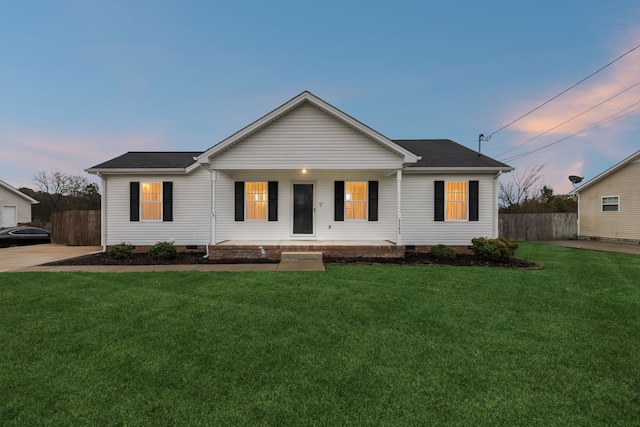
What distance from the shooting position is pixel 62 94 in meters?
19.5

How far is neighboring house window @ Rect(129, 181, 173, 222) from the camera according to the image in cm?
1168

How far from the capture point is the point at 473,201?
11227 mm

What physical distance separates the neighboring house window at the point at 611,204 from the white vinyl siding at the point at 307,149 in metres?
16.2

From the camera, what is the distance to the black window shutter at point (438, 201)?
36.8 ft

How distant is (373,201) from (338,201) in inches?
54.8

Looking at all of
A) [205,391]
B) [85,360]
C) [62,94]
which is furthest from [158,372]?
[62,94]

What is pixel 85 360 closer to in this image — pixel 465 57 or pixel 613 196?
pixel 465 57

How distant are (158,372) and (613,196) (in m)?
23.7

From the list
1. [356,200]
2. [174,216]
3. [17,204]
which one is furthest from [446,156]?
[17,204]

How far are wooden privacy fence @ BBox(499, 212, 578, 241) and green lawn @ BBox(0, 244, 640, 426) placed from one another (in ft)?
44.9

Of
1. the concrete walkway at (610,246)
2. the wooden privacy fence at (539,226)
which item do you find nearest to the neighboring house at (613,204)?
the wooden privacy fence at (539,226)

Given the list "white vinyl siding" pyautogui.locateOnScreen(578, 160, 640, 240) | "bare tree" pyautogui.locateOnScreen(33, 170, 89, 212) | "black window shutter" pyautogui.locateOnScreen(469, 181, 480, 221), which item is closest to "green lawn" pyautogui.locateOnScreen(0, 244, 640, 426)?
"black window shutter" pyautogui.locateOnScreen(469, 181, 480, 221)

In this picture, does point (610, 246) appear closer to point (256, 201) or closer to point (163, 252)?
point (256, 201)

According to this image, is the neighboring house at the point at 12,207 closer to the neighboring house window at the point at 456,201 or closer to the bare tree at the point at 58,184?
the bare tree at the point at 58,184
